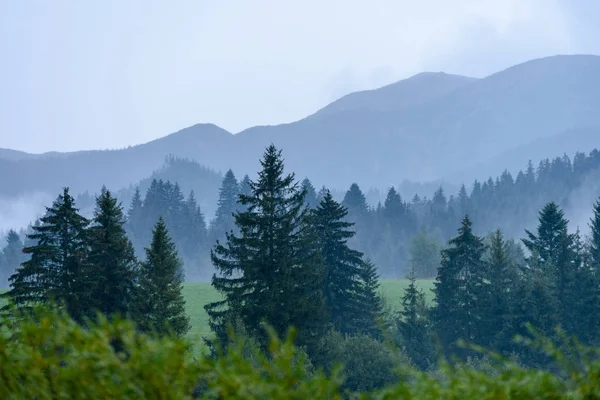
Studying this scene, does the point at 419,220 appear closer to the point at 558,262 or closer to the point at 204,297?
the point at 204,297

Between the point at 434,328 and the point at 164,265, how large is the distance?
1095 inches

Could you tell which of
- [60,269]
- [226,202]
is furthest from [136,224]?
[60,269]

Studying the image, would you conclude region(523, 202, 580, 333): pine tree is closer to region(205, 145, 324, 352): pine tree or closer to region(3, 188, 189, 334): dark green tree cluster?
region(205, 145, 324, 352): pine tree

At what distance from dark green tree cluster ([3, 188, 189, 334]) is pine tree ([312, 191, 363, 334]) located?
1392cm

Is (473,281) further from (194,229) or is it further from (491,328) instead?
(194,229)

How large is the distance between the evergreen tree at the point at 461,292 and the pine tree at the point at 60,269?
31.6 m

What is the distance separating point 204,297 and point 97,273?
5349cm

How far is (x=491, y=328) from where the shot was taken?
58.3 meters

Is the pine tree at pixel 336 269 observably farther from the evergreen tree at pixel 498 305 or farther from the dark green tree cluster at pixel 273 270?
the evergreen tree at pixel 498 305

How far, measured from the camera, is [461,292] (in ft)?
197

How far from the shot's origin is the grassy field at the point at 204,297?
75.0 meters

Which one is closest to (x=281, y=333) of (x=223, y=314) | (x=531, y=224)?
(x=223, y=314)

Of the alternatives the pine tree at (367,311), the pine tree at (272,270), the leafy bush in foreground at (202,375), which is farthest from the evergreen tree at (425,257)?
the leafy bush in foreground at (202,375)

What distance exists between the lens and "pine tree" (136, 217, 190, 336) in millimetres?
40188
